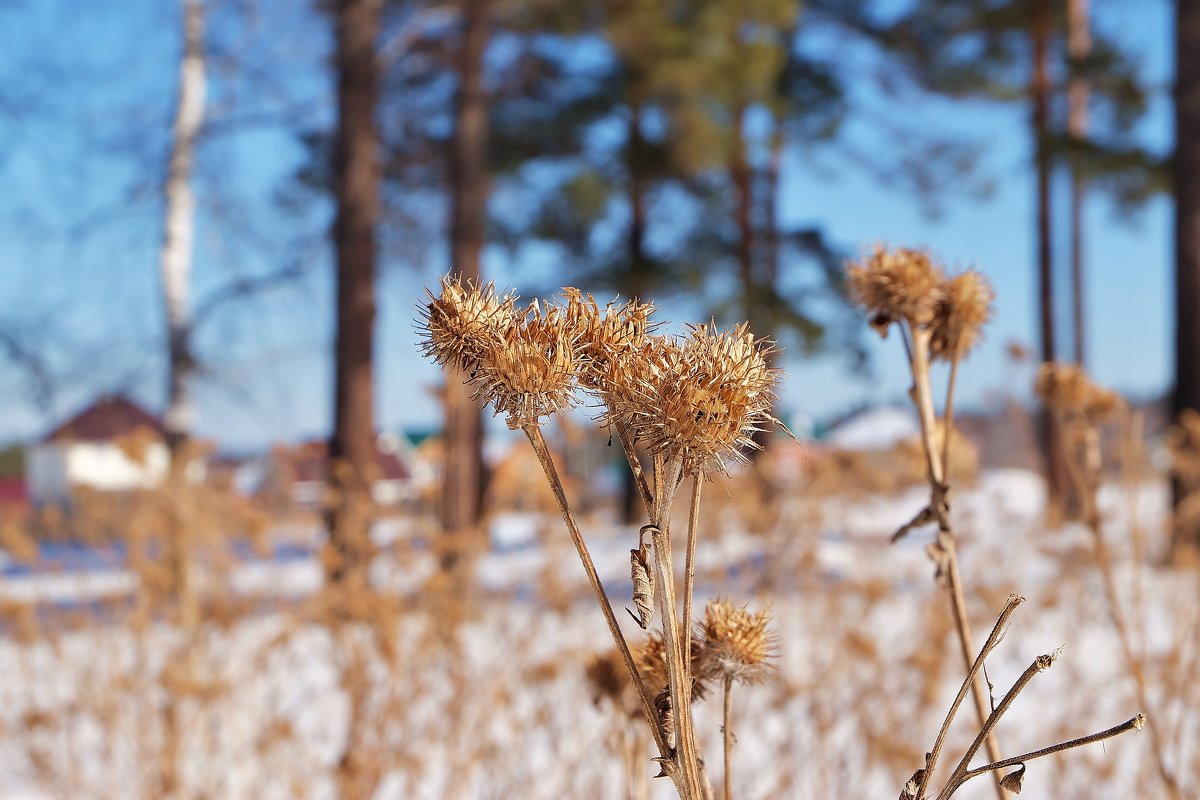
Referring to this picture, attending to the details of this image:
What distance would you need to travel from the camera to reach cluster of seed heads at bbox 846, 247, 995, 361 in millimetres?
750

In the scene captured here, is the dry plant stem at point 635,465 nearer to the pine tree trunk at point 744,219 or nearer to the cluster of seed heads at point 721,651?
the cluster of seed heads at point 721,651

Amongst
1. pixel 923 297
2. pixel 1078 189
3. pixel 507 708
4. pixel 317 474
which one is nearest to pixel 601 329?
pixel 923 297

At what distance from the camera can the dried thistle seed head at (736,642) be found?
537 millimetres

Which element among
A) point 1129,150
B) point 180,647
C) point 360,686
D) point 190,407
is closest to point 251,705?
point 180,647

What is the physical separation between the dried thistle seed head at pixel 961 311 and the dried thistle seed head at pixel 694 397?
0.38 m

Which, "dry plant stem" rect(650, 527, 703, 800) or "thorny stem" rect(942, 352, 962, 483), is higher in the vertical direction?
"thorny stem" rect(942, 352, 962, 483)

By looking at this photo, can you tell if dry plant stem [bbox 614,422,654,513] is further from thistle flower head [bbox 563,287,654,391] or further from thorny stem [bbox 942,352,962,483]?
thorny stem [bbox 942,352,962,483]

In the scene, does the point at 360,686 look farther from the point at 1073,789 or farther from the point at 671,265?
the point at 671,265

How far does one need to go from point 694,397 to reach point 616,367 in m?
0.04

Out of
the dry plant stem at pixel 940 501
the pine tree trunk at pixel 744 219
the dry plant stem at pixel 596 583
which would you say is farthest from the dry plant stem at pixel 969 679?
the pine tree trunk at pixel 744 219

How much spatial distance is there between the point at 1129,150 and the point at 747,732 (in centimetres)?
661

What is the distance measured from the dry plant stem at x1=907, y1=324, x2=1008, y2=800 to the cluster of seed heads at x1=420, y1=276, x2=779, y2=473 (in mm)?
256

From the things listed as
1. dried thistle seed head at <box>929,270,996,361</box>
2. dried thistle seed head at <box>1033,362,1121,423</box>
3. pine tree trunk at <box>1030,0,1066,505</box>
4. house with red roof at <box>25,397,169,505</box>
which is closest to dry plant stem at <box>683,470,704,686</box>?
dried thistle seed head at <box>929,270,996,361</box>

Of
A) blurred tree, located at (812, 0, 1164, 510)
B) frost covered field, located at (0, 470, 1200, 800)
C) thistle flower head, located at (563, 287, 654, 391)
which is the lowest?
frost covered field, located at (0, 470, 1200, 800)
